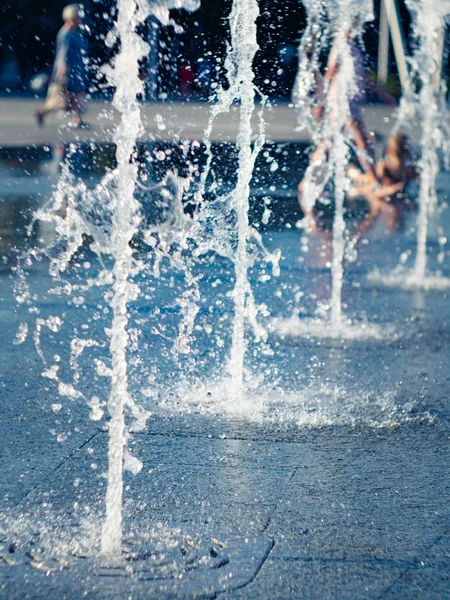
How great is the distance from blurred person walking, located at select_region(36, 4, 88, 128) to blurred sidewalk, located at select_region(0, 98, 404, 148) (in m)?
0.43

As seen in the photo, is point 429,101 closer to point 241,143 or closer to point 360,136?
point 360,136

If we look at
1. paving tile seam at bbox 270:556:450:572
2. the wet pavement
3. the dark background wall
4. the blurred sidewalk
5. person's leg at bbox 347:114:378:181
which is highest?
the dark background wall

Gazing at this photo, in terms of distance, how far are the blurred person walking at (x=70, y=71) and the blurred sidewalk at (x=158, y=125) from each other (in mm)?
428

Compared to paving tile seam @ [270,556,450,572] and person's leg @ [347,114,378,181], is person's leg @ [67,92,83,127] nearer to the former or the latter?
person's leg @ [347,114,378,181]

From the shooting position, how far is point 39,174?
501 inches

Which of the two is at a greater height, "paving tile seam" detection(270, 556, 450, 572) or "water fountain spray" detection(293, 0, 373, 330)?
"water fountain spray" detection(293, 0, 373, 330)

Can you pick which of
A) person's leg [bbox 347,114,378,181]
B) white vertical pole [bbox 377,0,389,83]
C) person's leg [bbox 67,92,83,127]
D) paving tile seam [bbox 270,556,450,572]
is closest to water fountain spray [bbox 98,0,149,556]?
paving tile seam [bbox 270,556,450,572]

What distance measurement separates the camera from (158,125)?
17281 mm

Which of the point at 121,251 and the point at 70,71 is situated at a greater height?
the point at 70,71

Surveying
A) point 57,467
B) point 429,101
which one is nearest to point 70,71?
point 429,101

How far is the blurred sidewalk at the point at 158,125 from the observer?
56.6ft

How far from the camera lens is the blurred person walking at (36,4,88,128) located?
14961 mm

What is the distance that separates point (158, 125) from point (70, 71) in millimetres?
1918

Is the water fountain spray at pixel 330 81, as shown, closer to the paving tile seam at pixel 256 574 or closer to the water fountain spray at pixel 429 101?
the water fountain spray at pixel 429 101
